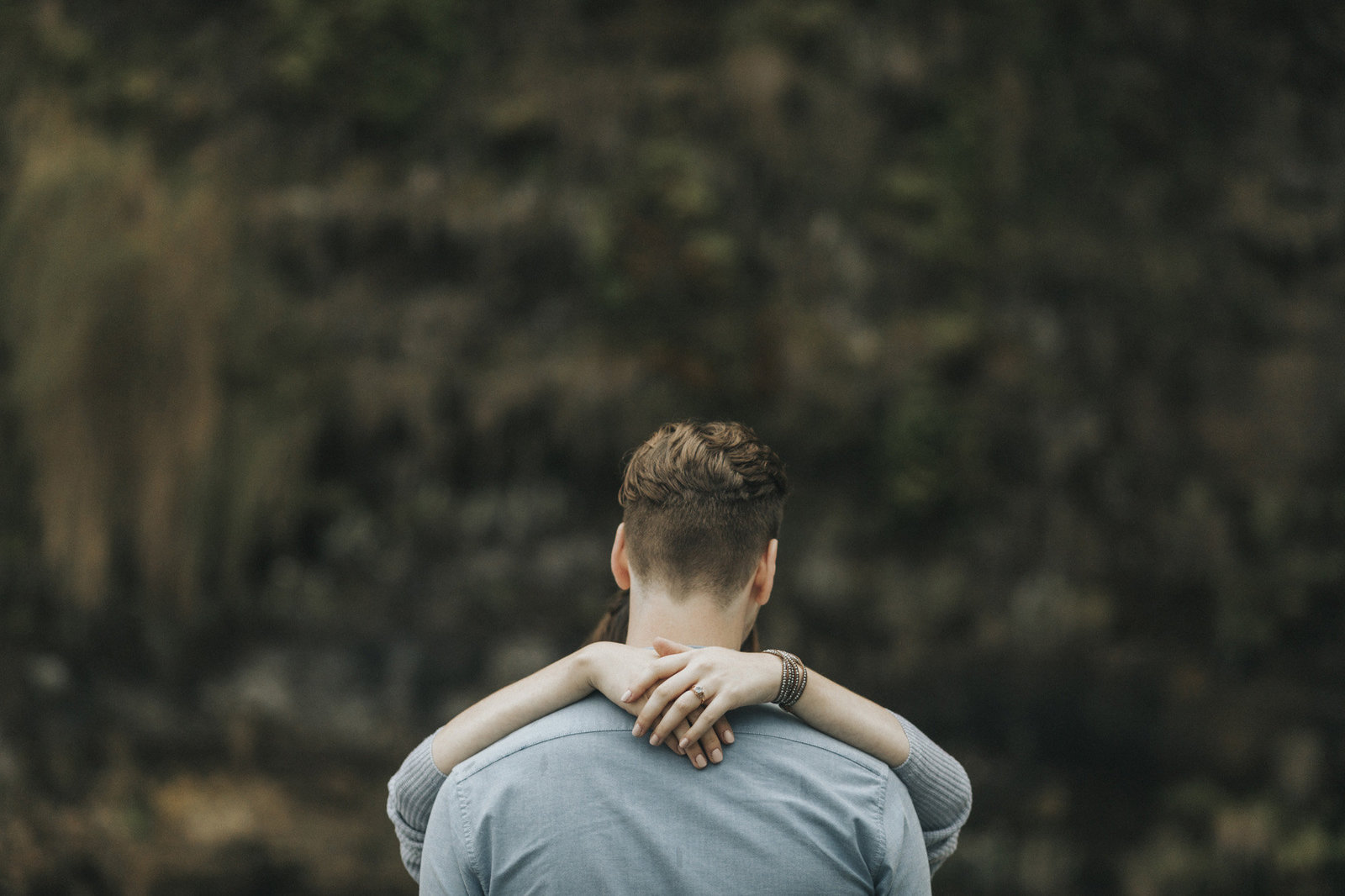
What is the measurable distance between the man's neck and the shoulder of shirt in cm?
11

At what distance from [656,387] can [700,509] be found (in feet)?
14.7

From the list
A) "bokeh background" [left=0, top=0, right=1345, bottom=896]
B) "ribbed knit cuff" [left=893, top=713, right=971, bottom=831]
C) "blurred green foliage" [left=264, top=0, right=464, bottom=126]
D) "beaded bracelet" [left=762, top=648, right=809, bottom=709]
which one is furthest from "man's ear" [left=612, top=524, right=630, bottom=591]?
"blurred green foliage" [left=264, top=0, right=464, bottom=126]

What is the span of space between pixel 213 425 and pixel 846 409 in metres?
3.68

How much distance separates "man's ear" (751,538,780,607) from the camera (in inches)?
54.6

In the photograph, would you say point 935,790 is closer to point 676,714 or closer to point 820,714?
point 820,714

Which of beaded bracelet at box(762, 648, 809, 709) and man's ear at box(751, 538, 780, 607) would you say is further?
man's ear at box(751, 538, 780, 607)

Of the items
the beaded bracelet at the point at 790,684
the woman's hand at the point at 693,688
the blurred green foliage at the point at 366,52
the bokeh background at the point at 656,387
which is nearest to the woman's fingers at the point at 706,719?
the woman's hand at the point at 693,688

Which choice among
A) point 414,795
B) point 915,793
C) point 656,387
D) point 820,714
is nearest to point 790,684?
point 820,714

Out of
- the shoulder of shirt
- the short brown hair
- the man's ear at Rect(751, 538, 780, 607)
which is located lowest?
the shoulder of shirt

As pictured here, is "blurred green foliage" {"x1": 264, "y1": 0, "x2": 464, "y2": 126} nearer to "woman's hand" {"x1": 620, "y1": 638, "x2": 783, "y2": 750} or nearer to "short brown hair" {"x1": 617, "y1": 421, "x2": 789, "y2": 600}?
"short brown hair" {"x1": 617, "y1": 421, "x2": 789, "y2": 600}

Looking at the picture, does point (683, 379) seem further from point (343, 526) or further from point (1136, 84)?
Answer: point (1136, 84)

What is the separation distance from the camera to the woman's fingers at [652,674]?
1196mm

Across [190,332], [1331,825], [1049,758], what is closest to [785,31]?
[190,332]

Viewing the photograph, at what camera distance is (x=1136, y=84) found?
6016mm
